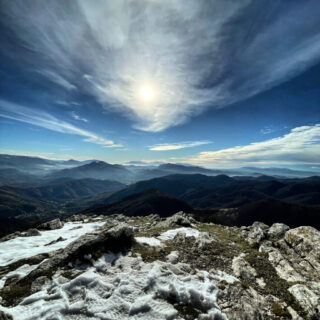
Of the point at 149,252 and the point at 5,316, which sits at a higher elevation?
the point at 5,316

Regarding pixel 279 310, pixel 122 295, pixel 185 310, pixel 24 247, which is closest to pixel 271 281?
pixel 279 310

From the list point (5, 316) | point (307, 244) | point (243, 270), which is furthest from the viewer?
point (307, 244)

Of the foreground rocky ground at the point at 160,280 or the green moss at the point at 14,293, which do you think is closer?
the foreground rocky ground at the point at 160,280

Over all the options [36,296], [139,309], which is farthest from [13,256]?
[139,309]

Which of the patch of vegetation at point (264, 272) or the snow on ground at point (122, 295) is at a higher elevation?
the snow on ground at point (122, 295)

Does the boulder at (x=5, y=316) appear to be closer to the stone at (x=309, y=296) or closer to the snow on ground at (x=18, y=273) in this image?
the snow on ground at (x=18, y=273)

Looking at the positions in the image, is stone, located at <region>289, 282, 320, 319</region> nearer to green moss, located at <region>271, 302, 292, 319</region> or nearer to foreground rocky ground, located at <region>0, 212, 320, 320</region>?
foreground rocky ground, located at <region>0, 212, 320, 320</region>

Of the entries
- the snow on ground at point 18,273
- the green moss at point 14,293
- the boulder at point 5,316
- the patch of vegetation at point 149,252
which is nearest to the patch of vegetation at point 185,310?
the patch of vegetation at point 149,252

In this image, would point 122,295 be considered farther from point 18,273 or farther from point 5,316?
point 18,273
